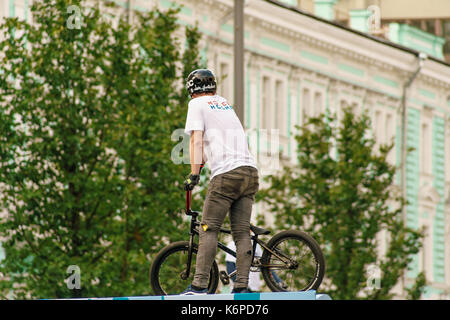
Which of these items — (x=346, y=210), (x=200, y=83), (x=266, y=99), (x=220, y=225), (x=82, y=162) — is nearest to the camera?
(x=220, y=225)

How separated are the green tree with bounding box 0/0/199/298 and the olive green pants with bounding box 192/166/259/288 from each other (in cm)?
1088

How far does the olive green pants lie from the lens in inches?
389

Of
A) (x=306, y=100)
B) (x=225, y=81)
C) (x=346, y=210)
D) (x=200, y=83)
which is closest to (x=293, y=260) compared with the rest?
(x=200, y=83)

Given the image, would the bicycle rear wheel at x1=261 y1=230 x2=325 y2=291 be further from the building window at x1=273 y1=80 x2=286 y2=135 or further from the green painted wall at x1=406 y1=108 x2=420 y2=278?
the green painted wall at x1=406 y1=108 x2=420 y2=278

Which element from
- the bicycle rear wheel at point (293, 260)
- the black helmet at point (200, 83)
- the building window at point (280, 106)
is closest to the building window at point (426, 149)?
the building window at point (280, 106)

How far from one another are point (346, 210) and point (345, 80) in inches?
525

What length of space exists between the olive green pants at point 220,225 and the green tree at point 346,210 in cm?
1805

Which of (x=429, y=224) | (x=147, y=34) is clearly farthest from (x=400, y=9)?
(x=147, y=34)

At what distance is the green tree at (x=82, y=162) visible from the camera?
21391 mm

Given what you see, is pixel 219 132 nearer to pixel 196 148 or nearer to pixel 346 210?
pixel 196 148

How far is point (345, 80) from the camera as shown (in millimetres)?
42000

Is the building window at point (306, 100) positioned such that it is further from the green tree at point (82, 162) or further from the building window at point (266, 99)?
the green tree at point (82, 162)

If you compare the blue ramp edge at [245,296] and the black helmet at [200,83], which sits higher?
the black helmet at [200,83]

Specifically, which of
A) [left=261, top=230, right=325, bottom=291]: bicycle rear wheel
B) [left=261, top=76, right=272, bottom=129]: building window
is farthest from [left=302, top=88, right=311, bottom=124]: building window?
[left=261, top=230, right=325, bottom=291]: bicycle rear wheel
